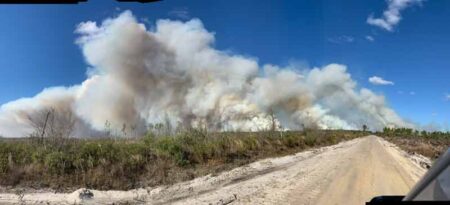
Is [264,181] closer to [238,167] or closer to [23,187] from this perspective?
[238,167]

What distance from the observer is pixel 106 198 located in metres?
13.9

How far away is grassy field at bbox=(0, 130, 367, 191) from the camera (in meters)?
15.6

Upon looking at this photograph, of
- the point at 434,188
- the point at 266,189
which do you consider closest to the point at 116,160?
the point at 266,189

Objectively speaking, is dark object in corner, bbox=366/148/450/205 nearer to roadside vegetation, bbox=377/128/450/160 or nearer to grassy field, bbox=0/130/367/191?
roadside vegetation, bbox=377/128/450/160

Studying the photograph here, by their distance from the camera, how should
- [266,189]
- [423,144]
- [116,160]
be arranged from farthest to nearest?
[423,144] → [116,160] → [266,189]

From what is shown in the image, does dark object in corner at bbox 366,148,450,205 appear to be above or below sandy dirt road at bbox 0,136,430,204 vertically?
above

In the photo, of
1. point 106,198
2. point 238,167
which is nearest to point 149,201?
point 106,198

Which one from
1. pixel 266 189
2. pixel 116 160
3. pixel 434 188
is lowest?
pixel 266 189

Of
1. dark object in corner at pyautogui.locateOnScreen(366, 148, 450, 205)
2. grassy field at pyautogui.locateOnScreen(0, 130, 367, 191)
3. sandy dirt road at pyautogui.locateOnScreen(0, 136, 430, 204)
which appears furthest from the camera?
grassy field at pyautogui.locateOnScreen(0, 130, 367, 191)

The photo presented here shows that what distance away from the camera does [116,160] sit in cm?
1762

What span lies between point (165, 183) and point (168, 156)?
2.93 meters

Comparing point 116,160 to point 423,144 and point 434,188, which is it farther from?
point 423,144

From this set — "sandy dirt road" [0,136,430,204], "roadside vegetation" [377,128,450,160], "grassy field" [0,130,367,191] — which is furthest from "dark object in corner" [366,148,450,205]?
"grassy field" [0,130,367,191]

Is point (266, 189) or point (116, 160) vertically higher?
point (116, 160)
